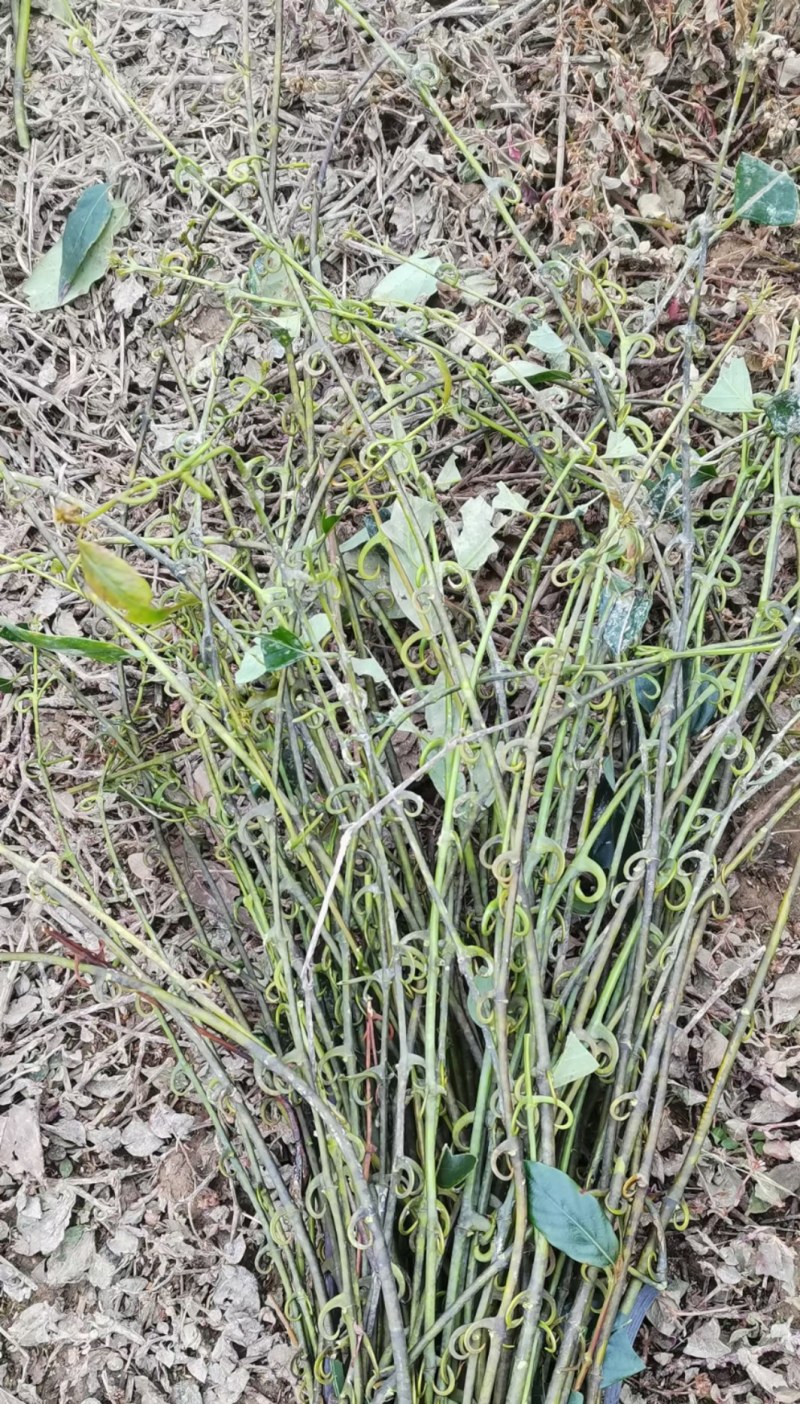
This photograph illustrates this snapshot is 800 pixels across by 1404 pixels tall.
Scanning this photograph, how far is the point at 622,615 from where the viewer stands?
869 mm

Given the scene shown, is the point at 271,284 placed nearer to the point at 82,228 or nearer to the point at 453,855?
the point at 82,228

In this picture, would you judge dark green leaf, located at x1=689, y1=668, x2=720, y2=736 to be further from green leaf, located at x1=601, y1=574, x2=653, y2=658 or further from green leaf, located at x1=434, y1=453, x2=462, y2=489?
green leaf, located at x1=434, y1=453, x2=462, y2=489

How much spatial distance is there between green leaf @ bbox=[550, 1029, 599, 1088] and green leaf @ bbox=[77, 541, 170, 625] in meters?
0.47

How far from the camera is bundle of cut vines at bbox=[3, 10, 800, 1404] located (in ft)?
2.66

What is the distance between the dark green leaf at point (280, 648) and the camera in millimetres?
789

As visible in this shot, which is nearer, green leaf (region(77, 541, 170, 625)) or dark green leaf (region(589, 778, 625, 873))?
green leaf (region(77, 541, 170, 625))

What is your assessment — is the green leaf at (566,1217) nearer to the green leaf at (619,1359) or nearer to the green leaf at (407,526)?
the green leaf at (619,1359)

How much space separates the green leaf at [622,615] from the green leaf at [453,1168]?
1.37ft

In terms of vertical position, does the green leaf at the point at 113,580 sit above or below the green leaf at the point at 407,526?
above

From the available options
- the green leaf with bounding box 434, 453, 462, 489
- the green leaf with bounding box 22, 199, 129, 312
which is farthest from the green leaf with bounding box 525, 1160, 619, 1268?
the green leaf with bounding box 22, 199, 129, 312

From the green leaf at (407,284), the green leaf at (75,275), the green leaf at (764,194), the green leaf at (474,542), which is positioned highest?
the green leaf at (764,194)

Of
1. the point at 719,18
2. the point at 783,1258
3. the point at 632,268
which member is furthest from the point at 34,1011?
the point at 719,18

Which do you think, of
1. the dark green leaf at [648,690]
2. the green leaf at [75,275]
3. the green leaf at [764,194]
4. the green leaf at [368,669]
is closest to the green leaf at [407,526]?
the green leaf at [368,669]

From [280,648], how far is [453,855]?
0.75ft
